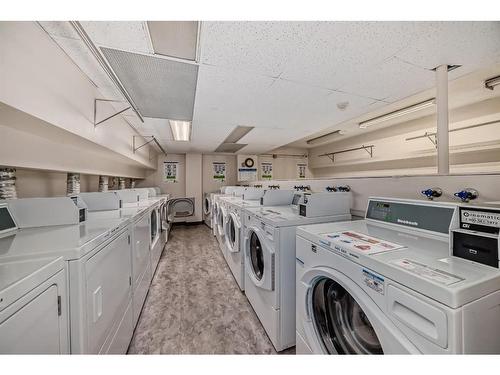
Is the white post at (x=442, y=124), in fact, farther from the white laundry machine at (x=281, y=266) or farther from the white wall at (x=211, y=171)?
the white wall at (x=211, y=171)

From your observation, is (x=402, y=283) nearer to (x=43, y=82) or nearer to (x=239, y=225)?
(x=239, y=225)

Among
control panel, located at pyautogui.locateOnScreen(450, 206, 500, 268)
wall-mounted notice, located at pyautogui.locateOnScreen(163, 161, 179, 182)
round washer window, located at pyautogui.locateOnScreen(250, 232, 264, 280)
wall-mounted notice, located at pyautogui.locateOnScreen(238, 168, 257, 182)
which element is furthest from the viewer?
wall-mounted notice, located at pyautogui.locateOnScreen(238, 168, 257, 182)

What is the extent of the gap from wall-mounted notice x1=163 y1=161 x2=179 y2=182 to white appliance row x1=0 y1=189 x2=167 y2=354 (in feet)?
13.7

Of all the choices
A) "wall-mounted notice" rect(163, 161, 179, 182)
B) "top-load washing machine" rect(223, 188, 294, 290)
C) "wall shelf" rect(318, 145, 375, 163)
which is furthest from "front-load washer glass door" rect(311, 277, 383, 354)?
"wall-mounted notice" rect(163, 161, 179, 182)

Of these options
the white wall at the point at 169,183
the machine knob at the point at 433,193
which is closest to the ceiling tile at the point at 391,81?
the machine knob at the point at 433,193

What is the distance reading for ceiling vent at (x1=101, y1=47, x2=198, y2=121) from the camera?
1370mm

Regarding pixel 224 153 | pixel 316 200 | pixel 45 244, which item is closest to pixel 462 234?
pixel 316 200

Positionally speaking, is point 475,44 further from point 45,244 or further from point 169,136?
point 169,136

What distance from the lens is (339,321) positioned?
95 cm

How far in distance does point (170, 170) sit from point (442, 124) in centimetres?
554

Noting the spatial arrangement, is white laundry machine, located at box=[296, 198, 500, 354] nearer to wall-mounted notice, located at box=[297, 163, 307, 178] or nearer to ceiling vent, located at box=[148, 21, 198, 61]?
ceiling vent, located at box=[148, 21, 198, 61]

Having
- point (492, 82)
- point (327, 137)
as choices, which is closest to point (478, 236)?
point (492, 82)

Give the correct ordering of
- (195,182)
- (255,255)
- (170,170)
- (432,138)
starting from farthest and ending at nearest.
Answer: (170,170)
(195,182)
(432,138)
(255,255)

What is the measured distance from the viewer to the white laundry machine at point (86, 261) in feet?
2.44
